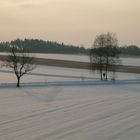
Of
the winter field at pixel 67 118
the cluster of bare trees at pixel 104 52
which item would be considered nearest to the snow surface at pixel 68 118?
the winter field at pixel 67 118

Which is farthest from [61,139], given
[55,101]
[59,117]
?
[55,101]

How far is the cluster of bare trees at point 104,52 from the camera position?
6188 cm

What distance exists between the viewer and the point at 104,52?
61469 millimetres

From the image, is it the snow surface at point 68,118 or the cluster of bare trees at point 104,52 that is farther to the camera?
the cluster of bare trees at point 104,52

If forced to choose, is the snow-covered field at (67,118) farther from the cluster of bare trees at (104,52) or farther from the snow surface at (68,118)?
the cluster of bare trees at (104,52)

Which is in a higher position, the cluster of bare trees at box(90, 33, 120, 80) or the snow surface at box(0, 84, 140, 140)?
the cluster of bare trees at box(90, 33, 120, 80)

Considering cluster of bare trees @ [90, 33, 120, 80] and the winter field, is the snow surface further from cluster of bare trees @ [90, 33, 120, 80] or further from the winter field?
cluster of bare trees @ [90, 33, 120, 80]

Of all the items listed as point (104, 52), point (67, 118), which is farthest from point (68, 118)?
point (104, 52)

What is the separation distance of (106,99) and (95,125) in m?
13.0

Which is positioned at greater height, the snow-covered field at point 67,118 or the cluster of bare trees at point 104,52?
the cluster of bare trees at point 104,52

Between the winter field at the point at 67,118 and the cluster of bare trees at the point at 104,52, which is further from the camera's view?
the cluster of bare trees at the point at 104,52

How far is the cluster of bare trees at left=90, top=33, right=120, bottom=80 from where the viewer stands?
61.9m

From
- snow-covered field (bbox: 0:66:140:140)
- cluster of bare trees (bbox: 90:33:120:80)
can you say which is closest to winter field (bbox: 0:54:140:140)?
snow-covered field (bbox: 0:66:140:140)

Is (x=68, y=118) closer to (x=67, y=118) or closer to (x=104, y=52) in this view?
(x=67, y=118)
